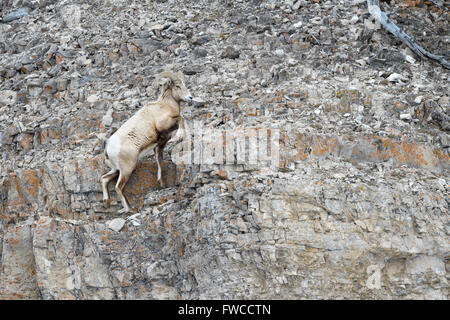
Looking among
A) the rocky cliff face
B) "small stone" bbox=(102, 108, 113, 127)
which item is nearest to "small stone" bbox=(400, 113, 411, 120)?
the rocky cliff face

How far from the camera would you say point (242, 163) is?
12969 millimetres

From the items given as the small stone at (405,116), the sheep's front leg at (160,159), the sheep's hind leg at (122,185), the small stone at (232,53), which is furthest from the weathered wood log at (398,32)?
the sheep's hind leg at (122,185)

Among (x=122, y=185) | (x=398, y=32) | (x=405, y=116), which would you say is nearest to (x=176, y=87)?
(x=122, y=185)

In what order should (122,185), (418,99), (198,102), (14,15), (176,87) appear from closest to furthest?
(122,185) → (418,99) → (176,87) → (198,102) → (14,15)

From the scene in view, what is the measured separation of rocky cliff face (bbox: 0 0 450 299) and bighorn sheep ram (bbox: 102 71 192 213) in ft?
1.57

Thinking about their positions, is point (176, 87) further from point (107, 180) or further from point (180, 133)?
point (107, 180)

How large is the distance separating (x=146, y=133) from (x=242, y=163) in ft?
6.87

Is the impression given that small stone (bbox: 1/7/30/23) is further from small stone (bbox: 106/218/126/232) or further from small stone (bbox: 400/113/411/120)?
small stone (bbox: 400/113/411/120)

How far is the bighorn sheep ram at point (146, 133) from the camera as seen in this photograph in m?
13.6

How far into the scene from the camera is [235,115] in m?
14.3

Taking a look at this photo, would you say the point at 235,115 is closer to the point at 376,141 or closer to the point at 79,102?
the point at 376,141

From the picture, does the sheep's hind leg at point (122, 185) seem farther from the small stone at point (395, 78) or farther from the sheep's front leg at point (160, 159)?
the small stone at point (395, 78)

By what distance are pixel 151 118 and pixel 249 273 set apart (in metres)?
3.90

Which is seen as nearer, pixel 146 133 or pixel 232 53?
pixel 146 133
